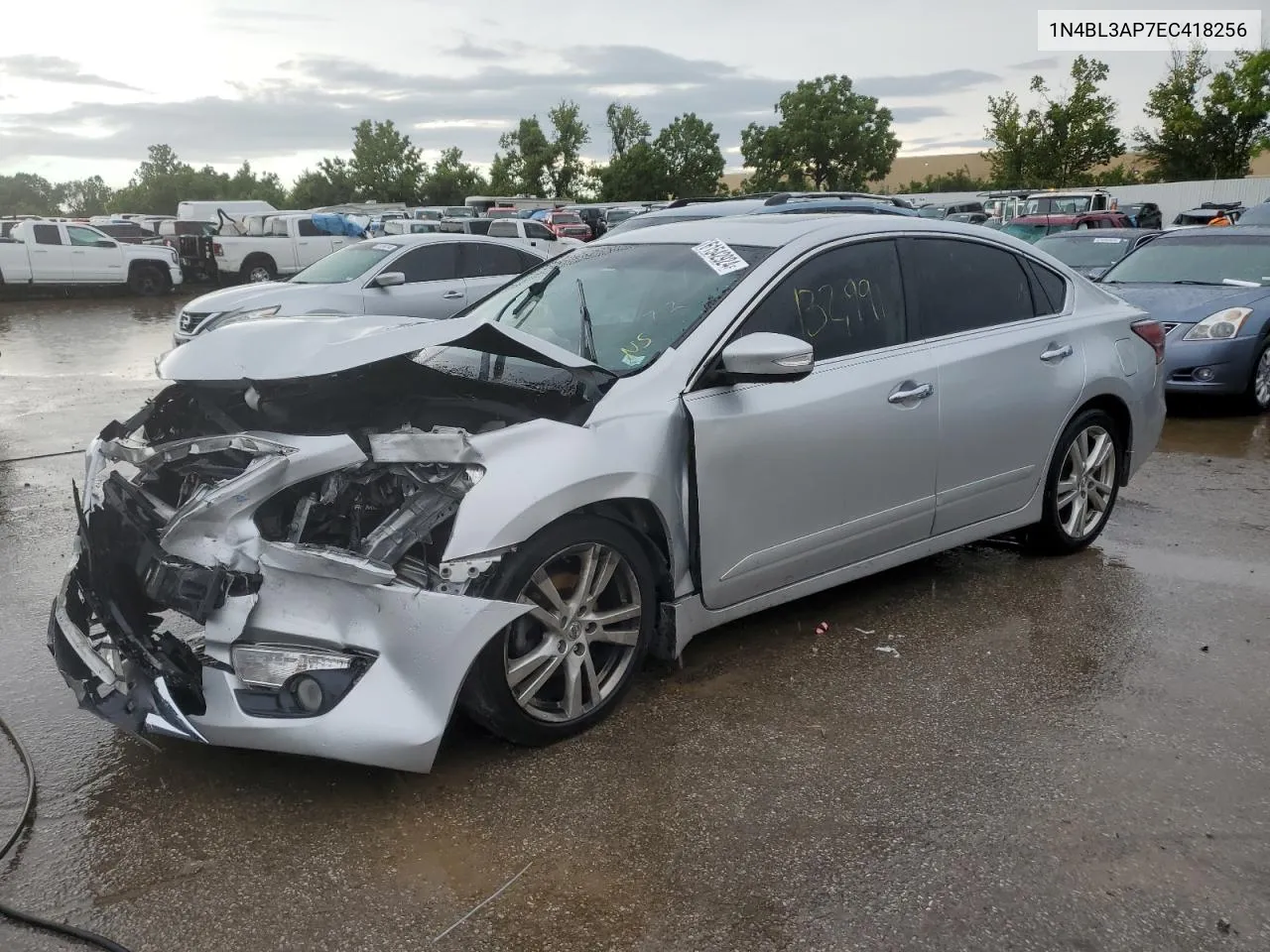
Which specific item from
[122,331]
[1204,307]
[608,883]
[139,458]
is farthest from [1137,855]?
[122,331]

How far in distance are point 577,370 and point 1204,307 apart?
25.3 ft

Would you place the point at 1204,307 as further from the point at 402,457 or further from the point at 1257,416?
the point at 402,457

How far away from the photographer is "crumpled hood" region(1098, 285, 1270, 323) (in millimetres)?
9398

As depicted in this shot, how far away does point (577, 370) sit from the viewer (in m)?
3.75

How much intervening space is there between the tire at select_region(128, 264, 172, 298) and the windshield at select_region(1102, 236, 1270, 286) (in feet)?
67.9

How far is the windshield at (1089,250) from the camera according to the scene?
13.7 meters

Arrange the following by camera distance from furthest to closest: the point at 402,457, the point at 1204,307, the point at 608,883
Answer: the point at 1204,307
the point at 402,457
the point at 608,883

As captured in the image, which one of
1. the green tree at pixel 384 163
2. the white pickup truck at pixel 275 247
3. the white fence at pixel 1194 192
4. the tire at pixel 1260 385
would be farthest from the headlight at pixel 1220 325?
the green tree at pixel 384 163

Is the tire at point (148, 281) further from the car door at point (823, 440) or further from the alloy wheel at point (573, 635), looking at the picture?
the alloy wheel at point (573, 635)

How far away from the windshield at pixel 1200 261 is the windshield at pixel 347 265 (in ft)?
25.9

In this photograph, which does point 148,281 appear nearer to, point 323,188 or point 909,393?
point 909,393

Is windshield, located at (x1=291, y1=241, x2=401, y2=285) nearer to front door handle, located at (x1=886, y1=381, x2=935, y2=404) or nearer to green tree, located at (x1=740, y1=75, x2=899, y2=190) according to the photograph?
front door handle, located at (x1=886, y1=381, x2=935, y2=404)

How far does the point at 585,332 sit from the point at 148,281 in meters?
23.2

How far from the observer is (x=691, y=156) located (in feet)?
256
